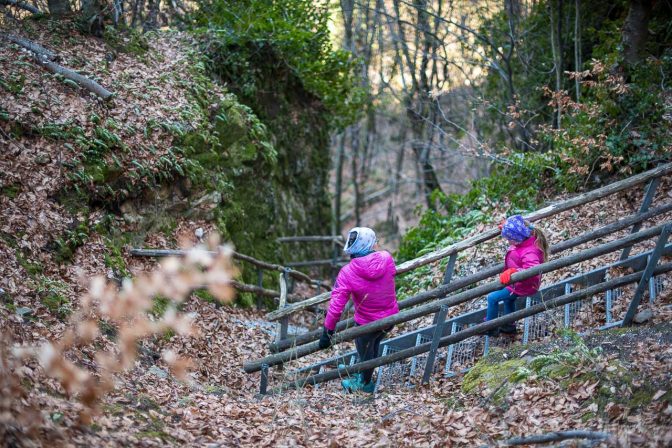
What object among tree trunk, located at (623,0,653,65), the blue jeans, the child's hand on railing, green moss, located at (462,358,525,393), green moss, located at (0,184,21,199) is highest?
tree trunk, located at (623,0,653,65)

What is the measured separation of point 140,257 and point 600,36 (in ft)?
33.0

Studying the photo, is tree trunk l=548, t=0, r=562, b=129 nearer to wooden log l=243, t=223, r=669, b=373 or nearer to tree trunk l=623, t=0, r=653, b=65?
tree trunk l=623, t=0, r=653, b=65

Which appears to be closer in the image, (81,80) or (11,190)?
(11,190)

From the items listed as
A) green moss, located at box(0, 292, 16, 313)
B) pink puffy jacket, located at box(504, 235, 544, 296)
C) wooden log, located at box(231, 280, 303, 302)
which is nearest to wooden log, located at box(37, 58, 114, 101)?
wooden log, located at box(231, 280, 303, 302)

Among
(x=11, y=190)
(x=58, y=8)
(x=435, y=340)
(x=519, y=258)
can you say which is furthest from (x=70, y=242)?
(x=58, y=8)

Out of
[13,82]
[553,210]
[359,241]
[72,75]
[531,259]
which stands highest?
[72,75]

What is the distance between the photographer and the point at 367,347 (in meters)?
7.32

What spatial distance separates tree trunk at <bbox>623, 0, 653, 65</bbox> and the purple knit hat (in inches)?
222

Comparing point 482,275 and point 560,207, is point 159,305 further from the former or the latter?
point 560,207

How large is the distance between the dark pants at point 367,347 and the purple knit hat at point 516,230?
178cm

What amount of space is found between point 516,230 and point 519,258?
0.33 meters

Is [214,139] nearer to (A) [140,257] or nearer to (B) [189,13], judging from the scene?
(A) [140,257]

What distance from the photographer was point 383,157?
3578cm

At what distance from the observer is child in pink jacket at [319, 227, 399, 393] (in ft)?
23.1
